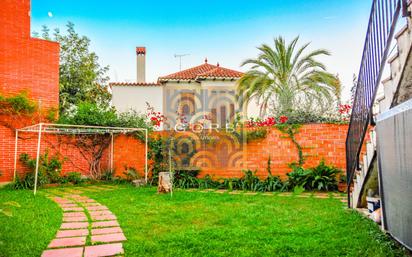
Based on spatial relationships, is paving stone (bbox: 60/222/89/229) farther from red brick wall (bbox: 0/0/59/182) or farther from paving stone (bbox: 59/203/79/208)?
red brick wall (bbox: 0/0/59/182)

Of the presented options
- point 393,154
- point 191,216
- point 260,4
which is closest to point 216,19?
point 260,4

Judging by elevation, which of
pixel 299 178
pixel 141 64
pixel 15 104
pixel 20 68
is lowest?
pixel 299 178

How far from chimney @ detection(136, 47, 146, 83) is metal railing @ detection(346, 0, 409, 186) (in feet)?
43.2

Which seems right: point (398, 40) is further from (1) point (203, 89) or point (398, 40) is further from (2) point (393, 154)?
(1) point (203, 89)

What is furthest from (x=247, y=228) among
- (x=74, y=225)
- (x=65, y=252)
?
(x=74, y=225)

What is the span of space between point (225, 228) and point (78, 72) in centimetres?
1632

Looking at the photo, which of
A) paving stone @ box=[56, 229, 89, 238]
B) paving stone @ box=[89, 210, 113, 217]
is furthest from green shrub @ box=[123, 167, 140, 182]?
paving stone @ box=[56, 229, 89, 238]

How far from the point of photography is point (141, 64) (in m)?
16.8

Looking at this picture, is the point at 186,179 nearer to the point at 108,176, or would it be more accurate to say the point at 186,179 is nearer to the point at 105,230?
the point at 108,176

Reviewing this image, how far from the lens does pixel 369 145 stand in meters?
4.22

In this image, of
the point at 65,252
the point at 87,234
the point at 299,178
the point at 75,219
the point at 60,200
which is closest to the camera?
the point at 65,252

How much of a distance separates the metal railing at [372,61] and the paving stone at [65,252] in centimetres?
377

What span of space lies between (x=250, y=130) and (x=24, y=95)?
7.04 metres

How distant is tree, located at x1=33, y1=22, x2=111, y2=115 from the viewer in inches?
688
